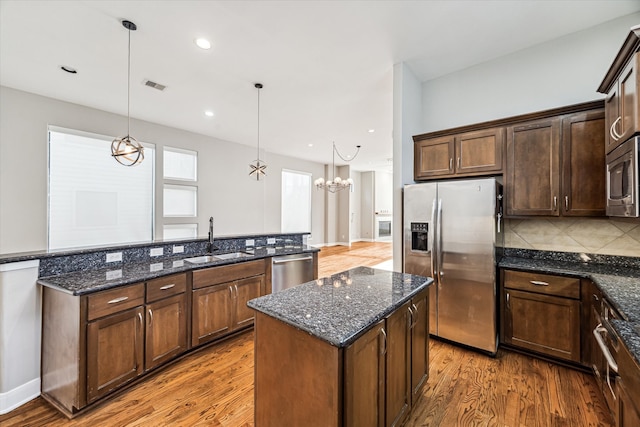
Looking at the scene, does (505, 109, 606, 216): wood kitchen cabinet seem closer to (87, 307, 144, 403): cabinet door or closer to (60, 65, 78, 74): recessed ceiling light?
(87, 307, 144, 403): cabinet door

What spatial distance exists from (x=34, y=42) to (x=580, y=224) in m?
5.90

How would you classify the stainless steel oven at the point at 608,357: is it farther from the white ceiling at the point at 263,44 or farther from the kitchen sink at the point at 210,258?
the kitchen sink at the point at 210,258

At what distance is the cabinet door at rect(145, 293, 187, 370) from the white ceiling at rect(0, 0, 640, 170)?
2571mm

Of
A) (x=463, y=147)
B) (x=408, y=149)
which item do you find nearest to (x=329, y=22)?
(x=408, y=149)

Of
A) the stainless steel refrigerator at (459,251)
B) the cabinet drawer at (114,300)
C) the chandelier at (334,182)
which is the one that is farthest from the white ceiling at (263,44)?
the chandelier at (334,182)

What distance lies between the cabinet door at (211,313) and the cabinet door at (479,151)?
2888 mm

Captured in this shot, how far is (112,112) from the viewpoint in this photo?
191 inches

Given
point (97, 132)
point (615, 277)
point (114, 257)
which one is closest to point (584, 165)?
point (615, 277)

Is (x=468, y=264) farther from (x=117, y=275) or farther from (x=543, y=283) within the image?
(x=117, y=275)

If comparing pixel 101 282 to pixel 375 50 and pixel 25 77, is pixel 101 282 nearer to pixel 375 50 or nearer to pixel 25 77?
pixel 375 50

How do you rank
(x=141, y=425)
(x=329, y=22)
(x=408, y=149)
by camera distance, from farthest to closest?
(x=408, y=149) → (x=329, y=22) → (x=141, y=425)

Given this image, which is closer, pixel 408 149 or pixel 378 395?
pixel 378 395

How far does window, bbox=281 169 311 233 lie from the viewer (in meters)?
8.75

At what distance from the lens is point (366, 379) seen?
1257 millimetres
